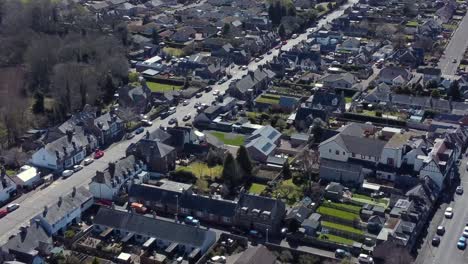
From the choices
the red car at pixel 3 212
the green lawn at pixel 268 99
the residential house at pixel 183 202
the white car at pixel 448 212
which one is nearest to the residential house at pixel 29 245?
the red car at pixel 3 212

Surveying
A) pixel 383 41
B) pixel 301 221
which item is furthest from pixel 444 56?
pixel 301 221

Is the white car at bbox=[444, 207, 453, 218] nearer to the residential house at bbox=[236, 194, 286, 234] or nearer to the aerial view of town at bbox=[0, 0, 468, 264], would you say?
the aerial view of town at bbox=[0, 0, 468, 264]

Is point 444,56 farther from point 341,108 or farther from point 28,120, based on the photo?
point 28,120

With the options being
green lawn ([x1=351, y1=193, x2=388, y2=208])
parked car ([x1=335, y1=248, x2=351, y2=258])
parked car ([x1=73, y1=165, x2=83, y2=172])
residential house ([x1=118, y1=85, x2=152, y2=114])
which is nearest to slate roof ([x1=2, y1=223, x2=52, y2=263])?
parked car ([x1=73, y1=165, x2=83, y2=172])

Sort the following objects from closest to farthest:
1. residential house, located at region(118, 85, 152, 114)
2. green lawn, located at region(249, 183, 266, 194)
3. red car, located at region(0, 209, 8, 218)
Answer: red car, located at region(0, 209, 8, 218), green lawn, located at region(249, 183, 266, 194), residential house, located at region(118, 85, 152, 114)

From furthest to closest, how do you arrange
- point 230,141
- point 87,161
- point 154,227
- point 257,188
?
point 230,141
point 87,161
point 257,188
point 154,227

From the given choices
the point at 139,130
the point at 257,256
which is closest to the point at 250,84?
the point at 139,130

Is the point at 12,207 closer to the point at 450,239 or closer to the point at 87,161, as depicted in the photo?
the point at 87,161
